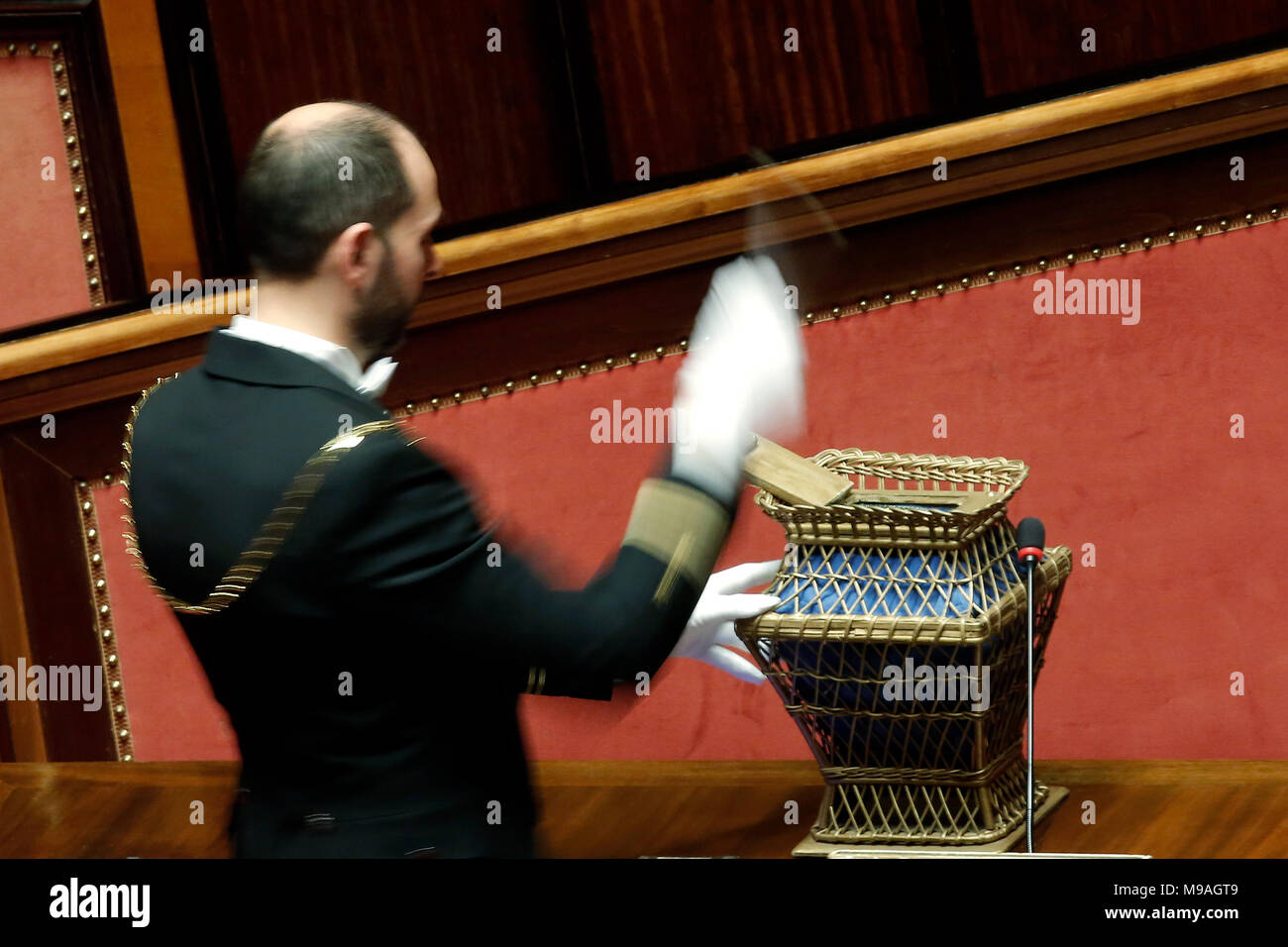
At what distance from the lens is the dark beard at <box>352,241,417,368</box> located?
53.2 inches

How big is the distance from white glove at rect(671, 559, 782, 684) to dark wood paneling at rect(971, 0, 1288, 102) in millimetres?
1478

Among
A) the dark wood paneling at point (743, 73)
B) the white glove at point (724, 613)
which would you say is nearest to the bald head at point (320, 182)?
the white glove at point (724, 613)

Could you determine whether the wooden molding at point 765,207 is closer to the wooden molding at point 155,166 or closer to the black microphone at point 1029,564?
the wooden molding at point 155,166

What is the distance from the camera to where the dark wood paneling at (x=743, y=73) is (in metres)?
A: 3.03

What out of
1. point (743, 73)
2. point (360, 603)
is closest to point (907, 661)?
point (360, 603)

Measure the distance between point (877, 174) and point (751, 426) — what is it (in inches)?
47.3

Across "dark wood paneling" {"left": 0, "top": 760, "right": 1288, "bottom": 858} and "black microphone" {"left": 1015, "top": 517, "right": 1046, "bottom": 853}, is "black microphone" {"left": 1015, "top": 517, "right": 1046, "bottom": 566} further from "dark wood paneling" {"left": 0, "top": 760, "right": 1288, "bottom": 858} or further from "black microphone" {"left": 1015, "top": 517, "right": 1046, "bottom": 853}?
"dark wood paneling" {"left": 0, "top": 760, "right": 1288, "bottom": 858}

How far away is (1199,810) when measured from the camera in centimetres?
168

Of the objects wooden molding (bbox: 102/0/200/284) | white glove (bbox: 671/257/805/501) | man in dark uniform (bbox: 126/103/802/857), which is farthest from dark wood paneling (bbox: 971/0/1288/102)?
man in dark uniform (bbox: 126/103/802/857)

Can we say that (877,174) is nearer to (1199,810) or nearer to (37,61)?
(1199,810)

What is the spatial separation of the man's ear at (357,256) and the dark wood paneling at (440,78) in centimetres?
180

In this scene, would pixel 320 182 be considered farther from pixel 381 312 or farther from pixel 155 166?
pixel 155 166

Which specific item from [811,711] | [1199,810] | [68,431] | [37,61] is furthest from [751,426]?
[37,61]

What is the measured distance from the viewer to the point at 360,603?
126cm
